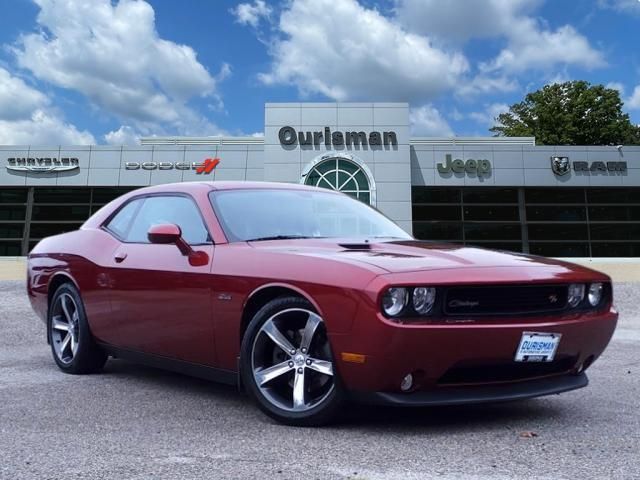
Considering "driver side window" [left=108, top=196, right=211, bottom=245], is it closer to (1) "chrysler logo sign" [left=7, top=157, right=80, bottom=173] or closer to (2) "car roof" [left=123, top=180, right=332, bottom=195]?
(2) "car roof" [left=123, top=180, right=332, bottom=195]

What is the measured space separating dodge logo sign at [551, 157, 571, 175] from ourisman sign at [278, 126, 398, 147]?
8.53 metres

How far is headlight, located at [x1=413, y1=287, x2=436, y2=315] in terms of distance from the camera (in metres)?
3.01

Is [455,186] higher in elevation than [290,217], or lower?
higher

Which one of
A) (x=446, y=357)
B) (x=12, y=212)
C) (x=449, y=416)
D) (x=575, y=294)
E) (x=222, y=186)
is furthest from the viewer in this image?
(x=12, y=212)

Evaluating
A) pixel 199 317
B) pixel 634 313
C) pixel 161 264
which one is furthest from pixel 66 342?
pixel 634 313

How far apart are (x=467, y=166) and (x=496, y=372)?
99.5ft

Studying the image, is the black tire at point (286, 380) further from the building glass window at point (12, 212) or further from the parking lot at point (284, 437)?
the building glass window at point (12, 212)

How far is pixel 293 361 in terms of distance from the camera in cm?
332

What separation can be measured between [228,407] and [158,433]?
25.5 inches

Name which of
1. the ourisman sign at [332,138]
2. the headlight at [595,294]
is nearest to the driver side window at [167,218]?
the headlight at [595,294]

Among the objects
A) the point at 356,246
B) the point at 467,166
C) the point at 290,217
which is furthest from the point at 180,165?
the point at 356,246

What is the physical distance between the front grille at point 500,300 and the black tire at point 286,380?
670 mm

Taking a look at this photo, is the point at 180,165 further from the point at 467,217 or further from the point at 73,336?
the point at 73,336

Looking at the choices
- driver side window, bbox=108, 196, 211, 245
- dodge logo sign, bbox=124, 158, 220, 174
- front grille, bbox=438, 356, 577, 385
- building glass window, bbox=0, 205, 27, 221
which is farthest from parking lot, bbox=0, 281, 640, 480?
building glass window, bbox=0, 205, 27, 221
